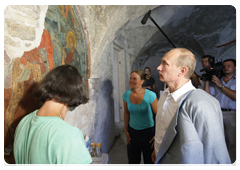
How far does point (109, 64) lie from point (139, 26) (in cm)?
233

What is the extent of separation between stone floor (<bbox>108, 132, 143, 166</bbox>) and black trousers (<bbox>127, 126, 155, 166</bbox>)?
845mm

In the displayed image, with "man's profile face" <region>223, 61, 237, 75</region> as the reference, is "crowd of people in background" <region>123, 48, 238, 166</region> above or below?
below

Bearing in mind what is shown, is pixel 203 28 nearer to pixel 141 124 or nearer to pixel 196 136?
pixel 141 124

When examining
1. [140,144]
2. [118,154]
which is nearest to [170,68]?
[140,144]

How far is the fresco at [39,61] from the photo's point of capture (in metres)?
1.12

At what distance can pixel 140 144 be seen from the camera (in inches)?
91.5

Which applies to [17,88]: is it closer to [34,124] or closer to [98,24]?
[34,124]

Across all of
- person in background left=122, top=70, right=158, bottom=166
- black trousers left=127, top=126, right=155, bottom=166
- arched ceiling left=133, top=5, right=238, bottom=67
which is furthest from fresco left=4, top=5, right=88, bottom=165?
arched ceiling left=133, top=5, right=238, bottom=67

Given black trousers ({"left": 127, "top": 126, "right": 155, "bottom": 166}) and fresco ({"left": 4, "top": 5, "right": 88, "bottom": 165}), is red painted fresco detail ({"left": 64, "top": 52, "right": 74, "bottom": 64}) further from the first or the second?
black trousers ({"left": 127, "top": 126, "right": 155, "bottom": 166})

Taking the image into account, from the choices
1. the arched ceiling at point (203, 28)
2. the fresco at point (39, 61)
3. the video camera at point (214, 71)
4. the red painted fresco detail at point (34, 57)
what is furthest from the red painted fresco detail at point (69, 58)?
the arched ceiling at point (203, 28)

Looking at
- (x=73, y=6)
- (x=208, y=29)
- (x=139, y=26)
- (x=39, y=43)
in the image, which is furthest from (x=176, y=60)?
(x=208, y=29)

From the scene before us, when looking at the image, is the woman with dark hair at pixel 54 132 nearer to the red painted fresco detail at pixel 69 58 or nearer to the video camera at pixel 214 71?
the red painted fresco detail at pixel 69 58

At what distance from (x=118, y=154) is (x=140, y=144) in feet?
4.93

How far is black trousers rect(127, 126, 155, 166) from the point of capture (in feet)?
7.51
